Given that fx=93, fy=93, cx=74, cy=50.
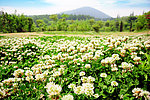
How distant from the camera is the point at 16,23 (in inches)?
1358

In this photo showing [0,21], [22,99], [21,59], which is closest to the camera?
[22,99]

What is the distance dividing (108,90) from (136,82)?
60cm

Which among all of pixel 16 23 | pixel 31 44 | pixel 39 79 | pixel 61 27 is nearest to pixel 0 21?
pixel 16 23

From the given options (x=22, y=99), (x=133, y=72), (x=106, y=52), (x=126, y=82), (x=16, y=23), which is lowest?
(x=22, y=99)

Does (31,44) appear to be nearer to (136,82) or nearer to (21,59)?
(21,59)

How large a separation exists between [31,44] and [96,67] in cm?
451

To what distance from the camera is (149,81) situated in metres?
1.95

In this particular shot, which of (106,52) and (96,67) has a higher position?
(106,52)

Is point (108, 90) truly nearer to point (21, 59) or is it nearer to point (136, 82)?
point (136, 82)

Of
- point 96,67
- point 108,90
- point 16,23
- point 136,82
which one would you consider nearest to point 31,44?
point 96,67

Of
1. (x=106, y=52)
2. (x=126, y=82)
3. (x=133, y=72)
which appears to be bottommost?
(x=126, y=82)

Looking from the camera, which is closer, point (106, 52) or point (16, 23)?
point (106, 52)

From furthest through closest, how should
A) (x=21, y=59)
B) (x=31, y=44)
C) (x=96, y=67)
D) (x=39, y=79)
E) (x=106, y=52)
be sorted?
1. (x=31, y=44)
2. (x=21, y=59)
3. (x=106, y=52)
4. (x=96, y=67)
5. (x=39, y=79)

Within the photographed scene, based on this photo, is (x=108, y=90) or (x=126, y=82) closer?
(x=108, y=90)
